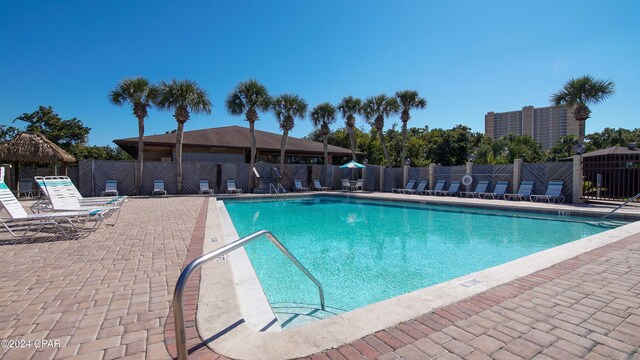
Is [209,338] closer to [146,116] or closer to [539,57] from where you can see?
[539,57]

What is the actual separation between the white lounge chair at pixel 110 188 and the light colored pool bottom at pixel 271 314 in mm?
15367

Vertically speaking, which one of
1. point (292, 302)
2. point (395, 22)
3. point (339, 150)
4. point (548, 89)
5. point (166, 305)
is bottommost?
point (292, 302)

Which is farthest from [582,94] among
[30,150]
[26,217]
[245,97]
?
[30,150]

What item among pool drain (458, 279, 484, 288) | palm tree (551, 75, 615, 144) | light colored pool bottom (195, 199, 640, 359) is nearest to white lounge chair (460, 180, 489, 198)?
palm tree (551, 75, 615, 144)

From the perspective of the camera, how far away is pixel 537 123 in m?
79.9

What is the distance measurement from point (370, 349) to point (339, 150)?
26.4 m

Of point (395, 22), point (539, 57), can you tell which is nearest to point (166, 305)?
point (395, 22)

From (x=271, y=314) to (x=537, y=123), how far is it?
319 ft

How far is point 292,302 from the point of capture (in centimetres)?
405

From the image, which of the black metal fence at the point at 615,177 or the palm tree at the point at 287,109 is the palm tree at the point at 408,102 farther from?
the black metal fence at the point at 615,177

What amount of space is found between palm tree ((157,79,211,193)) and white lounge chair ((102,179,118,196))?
313 centimetres

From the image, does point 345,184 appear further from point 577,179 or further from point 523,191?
point 577,179

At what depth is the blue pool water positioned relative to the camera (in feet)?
15.3

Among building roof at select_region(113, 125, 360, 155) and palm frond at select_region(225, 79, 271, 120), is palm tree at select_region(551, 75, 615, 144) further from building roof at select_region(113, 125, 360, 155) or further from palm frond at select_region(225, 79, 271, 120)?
palm frond at select_region(225, 79, 271, 120)
